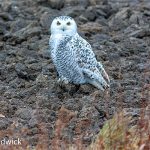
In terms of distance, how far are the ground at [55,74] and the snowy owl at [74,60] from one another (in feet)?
0.48

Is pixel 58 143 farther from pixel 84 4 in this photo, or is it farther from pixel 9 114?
pixel 84 4

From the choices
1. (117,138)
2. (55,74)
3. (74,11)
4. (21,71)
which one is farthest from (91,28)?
(117,138)

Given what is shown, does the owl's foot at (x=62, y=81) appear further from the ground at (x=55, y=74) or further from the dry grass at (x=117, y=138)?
the dry grass at (x=117, y=138)

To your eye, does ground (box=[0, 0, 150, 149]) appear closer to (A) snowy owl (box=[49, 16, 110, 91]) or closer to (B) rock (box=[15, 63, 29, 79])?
(B) rock (box=[15, 63, 29, 79])

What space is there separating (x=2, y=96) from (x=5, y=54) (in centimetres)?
191

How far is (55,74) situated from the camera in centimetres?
1155

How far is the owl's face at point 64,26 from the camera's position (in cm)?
1092

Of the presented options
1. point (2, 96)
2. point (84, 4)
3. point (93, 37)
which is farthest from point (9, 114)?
point (84, 4)

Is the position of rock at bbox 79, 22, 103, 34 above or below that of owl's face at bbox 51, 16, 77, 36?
below

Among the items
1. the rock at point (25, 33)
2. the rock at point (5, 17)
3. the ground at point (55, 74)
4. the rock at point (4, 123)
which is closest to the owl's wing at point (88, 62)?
the ground at point (55, 74)

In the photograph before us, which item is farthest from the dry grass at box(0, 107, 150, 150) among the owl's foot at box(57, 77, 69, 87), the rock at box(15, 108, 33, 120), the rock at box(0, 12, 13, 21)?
the rock at box(0, 12, 13, 21)

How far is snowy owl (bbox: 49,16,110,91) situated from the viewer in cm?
1073

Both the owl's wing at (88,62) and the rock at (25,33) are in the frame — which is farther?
the rock at (25,33)

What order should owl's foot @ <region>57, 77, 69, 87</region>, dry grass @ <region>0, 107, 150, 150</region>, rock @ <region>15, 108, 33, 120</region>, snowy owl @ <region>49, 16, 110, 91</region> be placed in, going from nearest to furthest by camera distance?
dry grass @ <region>0, 107, 150, 150</region> → rock @ <region>15, 108, 33, 120</region> → snowy owl @ <region>49, 16, 110, 91</region> → owl's foot @ <region>57, 77, 69, 87</region>
